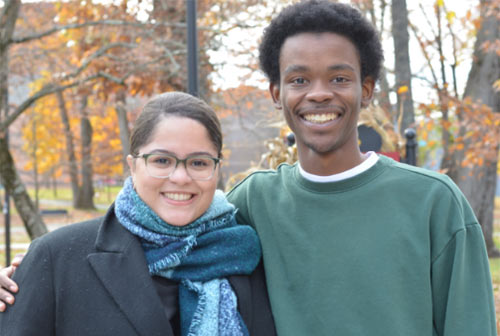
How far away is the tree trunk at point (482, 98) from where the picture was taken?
35.8 ft

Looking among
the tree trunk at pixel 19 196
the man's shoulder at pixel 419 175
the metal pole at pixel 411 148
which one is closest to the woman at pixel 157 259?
the man's shoulder at pixel 419 175

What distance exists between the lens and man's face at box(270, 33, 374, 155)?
7.59 feet

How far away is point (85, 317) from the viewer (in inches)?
83.8

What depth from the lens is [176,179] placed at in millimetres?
2229

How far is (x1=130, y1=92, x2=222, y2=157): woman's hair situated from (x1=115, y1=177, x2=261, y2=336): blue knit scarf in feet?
0.75

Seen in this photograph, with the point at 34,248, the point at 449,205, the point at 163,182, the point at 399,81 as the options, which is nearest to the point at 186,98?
the point at 163,182

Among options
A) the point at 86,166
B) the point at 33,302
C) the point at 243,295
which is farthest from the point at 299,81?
the point at 86,166

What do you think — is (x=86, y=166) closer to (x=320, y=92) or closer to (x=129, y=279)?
(x=129, y=279)

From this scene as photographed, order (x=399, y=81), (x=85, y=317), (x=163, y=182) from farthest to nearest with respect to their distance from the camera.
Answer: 1. (x=399, y=81)
2. (x=163, y=182)
3. (x=85, y=317)

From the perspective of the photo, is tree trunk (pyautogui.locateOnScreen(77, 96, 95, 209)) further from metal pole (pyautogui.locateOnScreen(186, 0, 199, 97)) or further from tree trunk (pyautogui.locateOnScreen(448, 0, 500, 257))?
metal pole (pyautogui.locateOnScreen(186, 0, 199, 97))

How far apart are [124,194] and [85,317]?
20.0 inches

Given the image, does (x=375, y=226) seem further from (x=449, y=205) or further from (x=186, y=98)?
(x=186, y=98)

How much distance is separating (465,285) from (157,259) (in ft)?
3.74

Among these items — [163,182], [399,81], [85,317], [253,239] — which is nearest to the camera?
[85,317]
